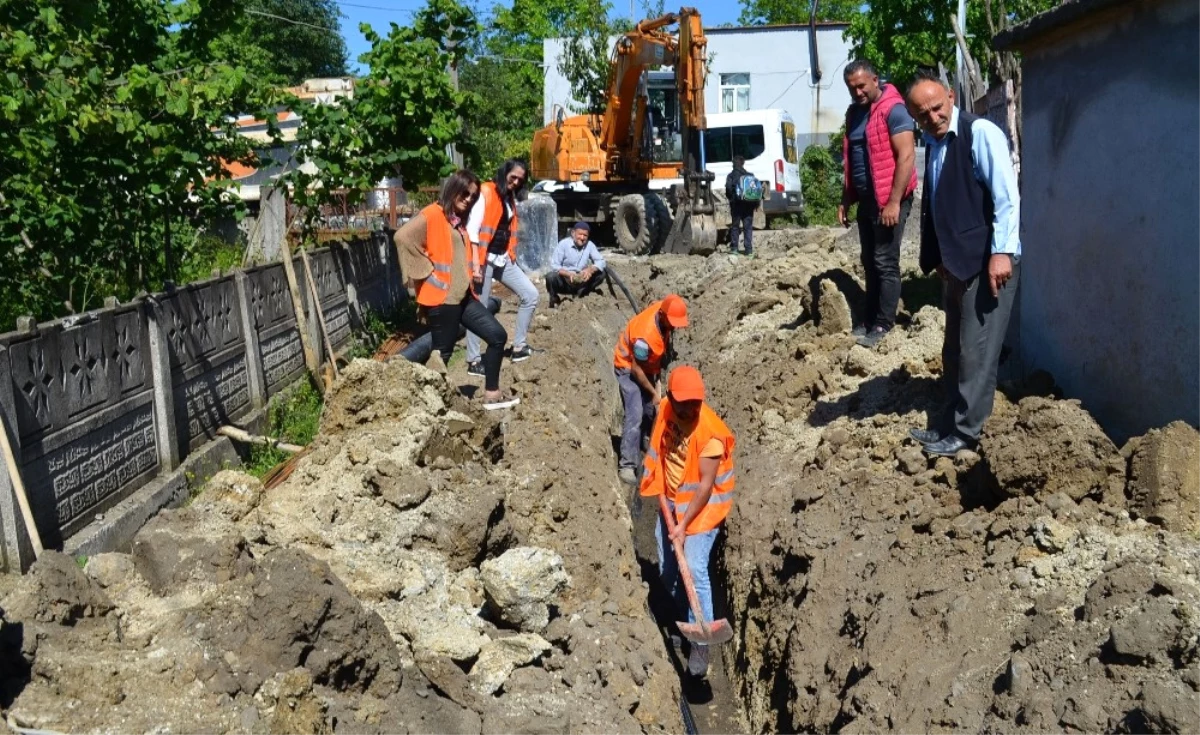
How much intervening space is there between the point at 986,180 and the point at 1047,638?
99.0 inches

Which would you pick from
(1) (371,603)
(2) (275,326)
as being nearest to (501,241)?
(2) (275,326)

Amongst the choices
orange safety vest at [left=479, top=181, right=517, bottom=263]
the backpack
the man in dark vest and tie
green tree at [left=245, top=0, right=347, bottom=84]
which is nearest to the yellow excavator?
the backpack

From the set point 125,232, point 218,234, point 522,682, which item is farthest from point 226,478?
point 218,234

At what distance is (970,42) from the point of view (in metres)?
21.2

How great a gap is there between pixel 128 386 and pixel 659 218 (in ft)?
43.0

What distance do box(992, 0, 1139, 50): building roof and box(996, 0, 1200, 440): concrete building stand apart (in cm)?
1

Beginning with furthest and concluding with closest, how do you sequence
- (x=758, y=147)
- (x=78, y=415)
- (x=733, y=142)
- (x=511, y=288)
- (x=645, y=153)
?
(x=733, y=142) < (x=758, y=147) < (x=645, y=153) < (x=511, y=288) < (x=78, y=415)

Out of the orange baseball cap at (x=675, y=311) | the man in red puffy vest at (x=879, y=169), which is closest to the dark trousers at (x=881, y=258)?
the man in red puffy vest at (x=879, y=169)

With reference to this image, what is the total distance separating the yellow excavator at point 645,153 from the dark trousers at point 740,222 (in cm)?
34

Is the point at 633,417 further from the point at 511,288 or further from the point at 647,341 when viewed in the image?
the point at 511,288

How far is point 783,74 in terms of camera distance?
37.0 meters

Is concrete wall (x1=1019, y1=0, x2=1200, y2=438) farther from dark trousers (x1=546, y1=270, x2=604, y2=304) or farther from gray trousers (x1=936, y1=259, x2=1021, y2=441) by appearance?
dark trousers (x1=546, y1=270, x2=604, y2=304)

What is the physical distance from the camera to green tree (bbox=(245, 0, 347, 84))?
43969 mm

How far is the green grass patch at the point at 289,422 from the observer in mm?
7574
